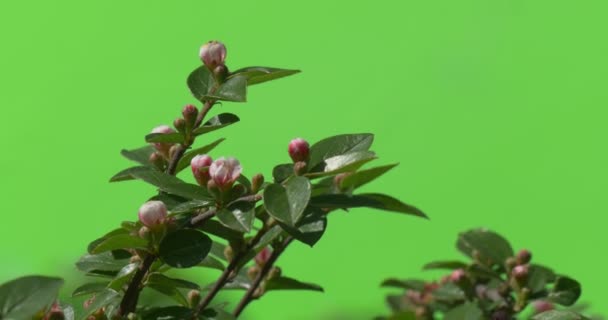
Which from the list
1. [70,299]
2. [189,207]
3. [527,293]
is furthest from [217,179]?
[527,293]

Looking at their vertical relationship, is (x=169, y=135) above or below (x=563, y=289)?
above

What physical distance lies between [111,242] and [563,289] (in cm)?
43

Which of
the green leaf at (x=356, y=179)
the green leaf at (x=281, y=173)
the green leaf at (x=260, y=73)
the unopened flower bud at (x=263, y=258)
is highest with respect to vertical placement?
the green leaf at (x=260, y=73)

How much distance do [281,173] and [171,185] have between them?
0.27 feet

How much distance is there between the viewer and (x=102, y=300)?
669mm

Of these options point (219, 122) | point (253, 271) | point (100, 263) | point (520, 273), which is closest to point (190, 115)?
point (219, 122)

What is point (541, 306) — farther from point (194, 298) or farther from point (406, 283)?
point (194, 298)

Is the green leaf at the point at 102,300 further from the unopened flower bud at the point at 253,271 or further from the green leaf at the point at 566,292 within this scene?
the green leaf at the point at 566,292

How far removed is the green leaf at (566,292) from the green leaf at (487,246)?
60 millimetres

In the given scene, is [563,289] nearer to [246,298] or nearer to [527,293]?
[527,293]

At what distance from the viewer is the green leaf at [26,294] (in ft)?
1.78

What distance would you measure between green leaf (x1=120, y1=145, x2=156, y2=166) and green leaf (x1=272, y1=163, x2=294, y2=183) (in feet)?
0.47

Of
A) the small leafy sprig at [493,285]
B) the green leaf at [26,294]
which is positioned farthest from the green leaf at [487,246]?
the green leaf at [26,294]

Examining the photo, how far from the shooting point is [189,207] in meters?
0.67
